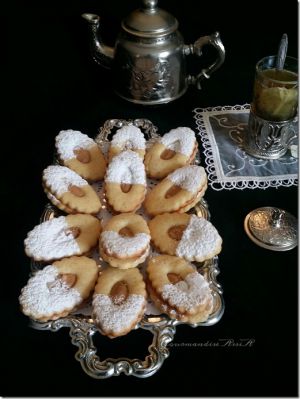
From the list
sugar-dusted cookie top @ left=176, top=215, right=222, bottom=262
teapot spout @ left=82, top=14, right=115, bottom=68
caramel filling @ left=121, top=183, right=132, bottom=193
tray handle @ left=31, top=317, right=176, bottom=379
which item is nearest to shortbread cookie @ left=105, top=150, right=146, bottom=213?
caramel filling @ left=121, top=183, right=132, bottom=193

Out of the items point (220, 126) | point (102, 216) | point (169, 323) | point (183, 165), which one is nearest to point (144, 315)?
point (169, 323)

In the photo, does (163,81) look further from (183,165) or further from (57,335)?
(57,335)

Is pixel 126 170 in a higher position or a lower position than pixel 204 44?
lower

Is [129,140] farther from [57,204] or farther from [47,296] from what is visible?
[47,296]

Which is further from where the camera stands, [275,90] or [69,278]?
[275,90]

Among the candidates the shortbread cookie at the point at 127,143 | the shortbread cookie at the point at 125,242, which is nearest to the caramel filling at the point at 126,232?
the shortbread cookie at the point at 125,242

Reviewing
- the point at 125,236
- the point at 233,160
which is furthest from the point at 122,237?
the point at 233,160

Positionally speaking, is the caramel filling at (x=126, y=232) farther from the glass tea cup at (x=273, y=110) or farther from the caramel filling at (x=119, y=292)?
the glass tea cup at (x=273, y=110)
